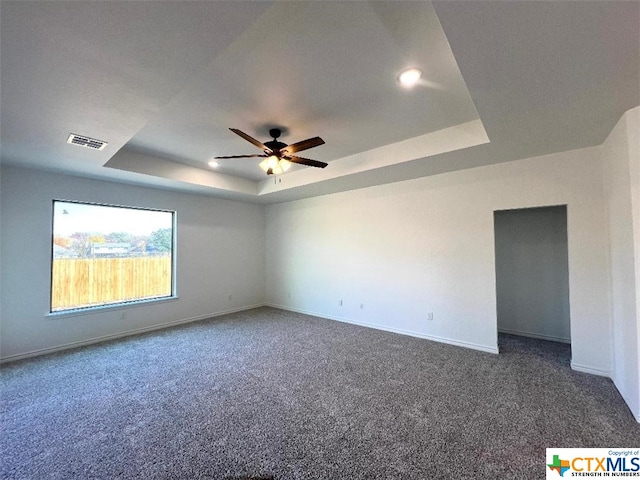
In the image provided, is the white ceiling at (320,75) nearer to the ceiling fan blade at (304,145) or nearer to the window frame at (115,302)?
the ceiling fan blade at (304,145)

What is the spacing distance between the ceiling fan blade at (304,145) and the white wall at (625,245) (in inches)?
109

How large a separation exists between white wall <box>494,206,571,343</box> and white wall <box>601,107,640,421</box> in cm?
145

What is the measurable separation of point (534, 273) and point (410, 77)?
13.7 feet

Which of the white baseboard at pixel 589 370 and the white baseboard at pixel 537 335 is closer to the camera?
the white baseboard at pixel 589 370

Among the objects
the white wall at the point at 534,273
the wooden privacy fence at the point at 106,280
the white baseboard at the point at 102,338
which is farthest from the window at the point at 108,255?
the white wall at the point at 534,273

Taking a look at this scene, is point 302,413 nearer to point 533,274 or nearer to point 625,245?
point 625,245

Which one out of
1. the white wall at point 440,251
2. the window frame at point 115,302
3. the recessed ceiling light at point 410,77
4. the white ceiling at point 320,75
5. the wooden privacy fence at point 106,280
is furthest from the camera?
the wooden privacy fence at point 106,280

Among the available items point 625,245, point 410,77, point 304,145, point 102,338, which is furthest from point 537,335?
point 102,338

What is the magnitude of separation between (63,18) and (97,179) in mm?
3915

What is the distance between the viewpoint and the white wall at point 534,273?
170 inches

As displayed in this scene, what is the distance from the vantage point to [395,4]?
5.17 ft

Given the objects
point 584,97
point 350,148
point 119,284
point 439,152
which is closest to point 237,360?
point 119,284
